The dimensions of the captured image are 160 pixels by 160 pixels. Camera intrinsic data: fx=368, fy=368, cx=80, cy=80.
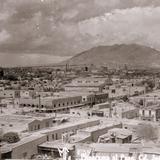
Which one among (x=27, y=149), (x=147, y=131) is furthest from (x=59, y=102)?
(x=27, y=149)

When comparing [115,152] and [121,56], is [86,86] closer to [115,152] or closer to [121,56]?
[115,152]

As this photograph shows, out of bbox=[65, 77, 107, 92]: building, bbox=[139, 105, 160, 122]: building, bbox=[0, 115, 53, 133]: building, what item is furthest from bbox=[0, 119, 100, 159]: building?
bbox=[65, 77, 107, 92]: building

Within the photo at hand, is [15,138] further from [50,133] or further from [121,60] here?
[121,60]

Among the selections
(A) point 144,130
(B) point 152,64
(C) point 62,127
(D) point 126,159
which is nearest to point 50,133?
(C) point 62,127

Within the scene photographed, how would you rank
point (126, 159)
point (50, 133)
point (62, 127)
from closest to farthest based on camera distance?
1. point (126, 159)
2. point (50, 133)
3. point (62, 127)

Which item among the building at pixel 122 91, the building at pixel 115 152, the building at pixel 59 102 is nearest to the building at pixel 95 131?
the building at pixel 115 152
